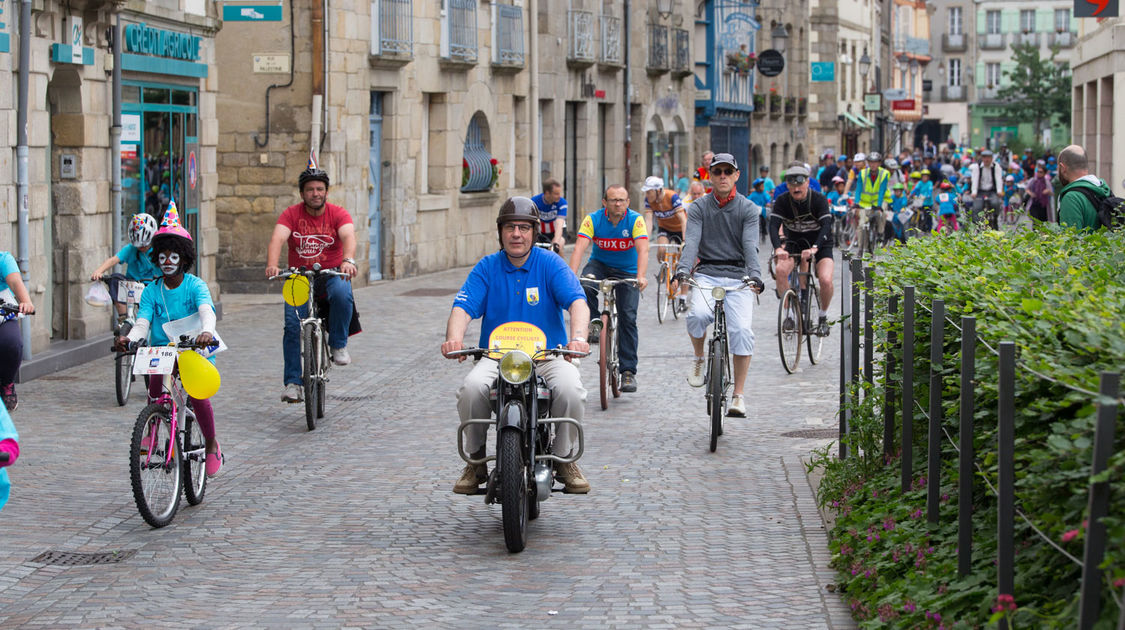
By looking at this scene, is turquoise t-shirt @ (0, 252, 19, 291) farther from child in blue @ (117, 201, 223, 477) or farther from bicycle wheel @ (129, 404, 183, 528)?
bicycle wheel @ (129, 404, 183, 528)

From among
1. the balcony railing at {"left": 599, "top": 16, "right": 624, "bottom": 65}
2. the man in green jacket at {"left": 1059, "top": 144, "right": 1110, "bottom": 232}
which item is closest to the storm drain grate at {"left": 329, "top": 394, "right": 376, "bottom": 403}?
the man in green jacket at {"left": 1059, "top": 144, "right": 1110, "bottom": 232}

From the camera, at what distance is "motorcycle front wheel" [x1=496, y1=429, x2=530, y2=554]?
6879mm

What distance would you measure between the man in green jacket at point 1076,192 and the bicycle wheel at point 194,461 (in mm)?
5618

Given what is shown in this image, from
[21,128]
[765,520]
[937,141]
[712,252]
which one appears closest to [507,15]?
[21,128]

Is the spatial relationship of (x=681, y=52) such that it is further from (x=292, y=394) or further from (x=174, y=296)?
(x=174, y=296)

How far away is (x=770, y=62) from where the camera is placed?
50000 mm

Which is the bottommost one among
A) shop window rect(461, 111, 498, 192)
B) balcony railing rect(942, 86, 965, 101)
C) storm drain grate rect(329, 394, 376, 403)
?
storm drain grate rect(329, 394, 376, 403)

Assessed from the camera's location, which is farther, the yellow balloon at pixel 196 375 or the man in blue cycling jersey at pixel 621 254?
the man in blue cycling jersey at pixel 621 254

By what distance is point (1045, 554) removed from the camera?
14.7 feet

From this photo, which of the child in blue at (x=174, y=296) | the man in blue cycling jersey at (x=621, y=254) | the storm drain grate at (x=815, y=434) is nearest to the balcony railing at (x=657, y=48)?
the man in blue cycling jersey at (x=621, y=254)

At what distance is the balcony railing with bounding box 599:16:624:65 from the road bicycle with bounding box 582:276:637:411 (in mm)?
23406

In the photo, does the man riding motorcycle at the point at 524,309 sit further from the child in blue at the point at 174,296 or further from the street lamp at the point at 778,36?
the street lamp at the point at 778,36

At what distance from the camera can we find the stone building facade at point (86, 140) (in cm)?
1417

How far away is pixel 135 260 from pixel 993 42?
9685 centimetres
